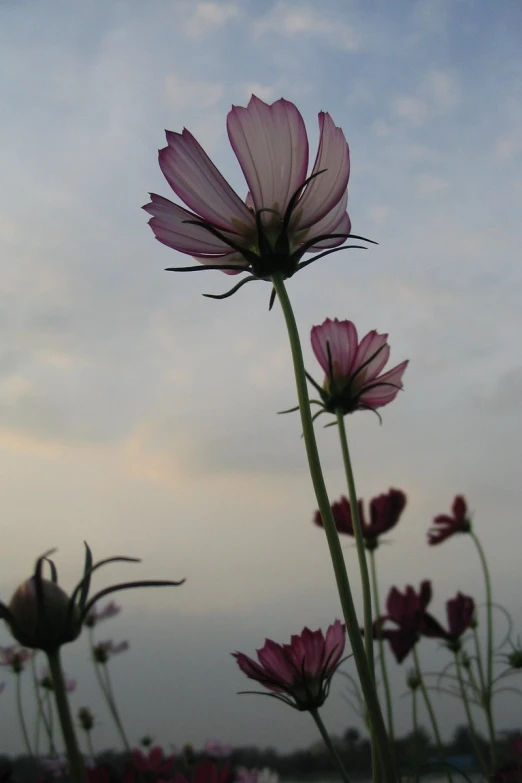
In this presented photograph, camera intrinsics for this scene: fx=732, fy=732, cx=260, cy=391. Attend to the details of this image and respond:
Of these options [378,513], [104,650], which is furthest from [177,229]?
[104,650]

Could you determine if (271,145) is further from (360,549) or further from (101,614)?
(101,614)

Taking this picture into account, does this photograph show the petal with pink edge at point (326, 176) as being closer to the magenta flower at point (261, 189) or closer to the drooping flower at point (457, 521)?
the magenta flower at point (261, 189)

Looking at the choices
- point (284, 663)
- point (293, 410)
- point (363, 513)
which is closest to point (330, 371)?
point (293, 410)

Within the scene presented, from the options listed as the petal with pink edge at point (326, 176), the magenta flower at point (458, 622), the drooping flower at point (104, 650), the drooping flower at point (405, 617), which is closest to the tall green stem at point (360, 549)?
the petal with pink edge at point (326, 176)

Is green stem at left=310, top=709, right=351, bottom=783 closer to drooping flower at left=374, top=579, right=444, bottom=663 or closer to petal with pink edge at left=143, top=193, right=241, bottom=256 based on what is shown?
petal with pink edge at left=143, top=193, right=241, bottom=256

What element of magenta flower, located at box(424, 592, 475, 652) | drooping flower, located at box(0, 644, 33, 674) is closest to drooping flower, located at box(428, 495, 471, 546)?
magenta flower, located at box(424, 592, 475, 652)
